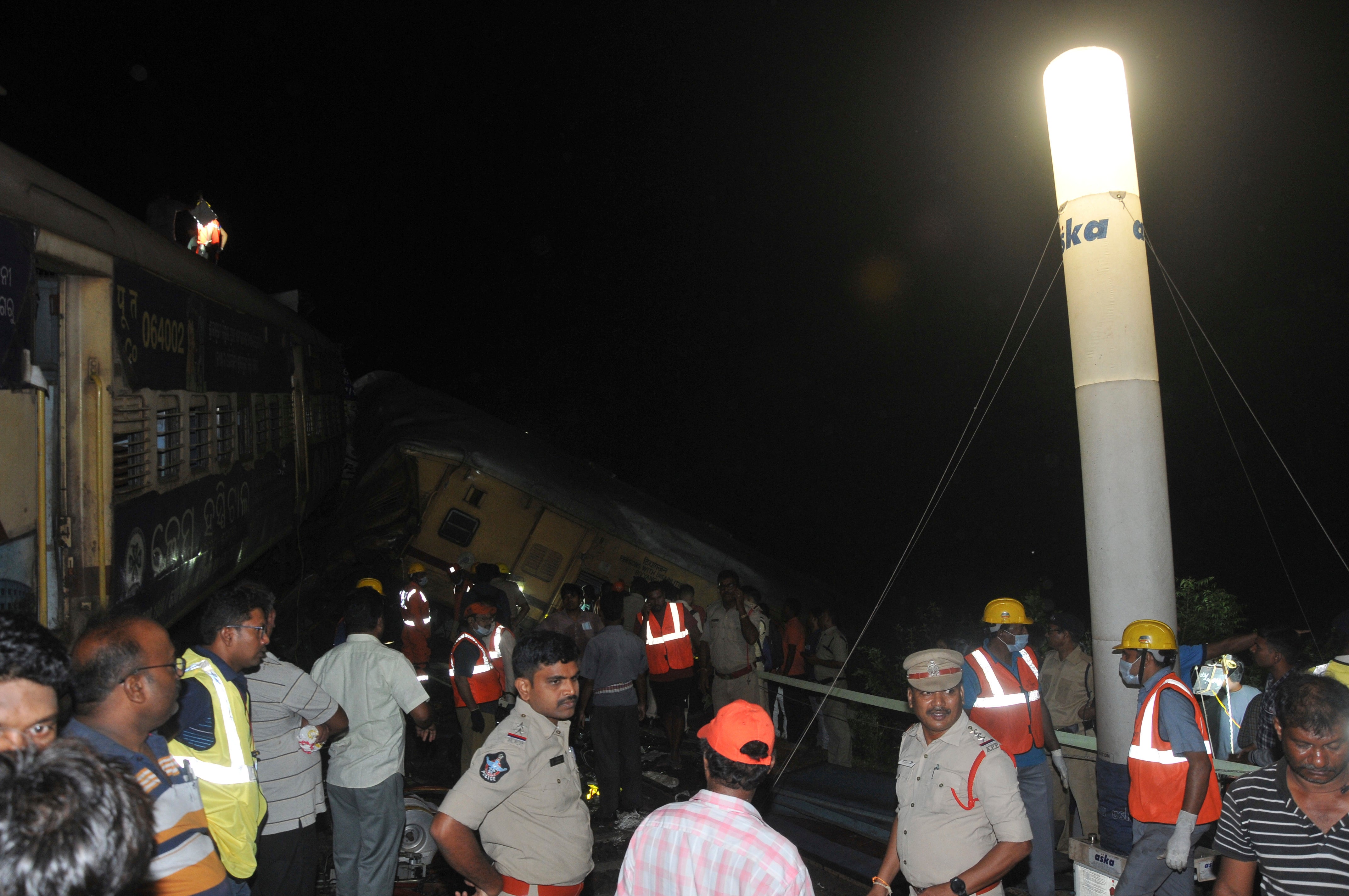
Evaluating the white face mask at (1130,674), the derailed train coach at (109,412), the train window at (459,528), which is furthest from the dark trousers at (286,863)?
the train window at (459,528)

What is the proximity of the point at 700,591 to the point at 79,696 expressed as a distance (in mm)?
10971

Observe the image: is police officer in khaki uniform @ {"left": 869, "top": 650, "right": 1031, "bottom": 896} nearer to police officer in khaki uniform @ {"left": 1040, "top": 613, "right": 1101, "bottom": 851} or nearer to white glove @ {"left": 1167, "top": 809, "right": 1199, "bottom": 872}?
white glove @ {"left": 1167, "top": 809, "right": 1199, "bottom": 872}

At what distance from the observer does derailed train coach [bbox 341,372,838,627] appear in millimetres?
11688

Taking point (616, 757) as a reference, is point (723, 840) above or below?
above

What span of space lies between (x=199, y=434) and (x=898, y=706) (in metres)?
5.61

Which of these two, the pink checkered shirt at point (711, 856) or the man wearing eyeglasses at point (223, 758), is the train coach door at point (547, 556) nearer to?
the man wearing eyeglasses at point (223, 758)

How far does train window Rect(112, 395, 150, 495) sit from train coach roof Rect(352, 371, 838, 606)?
23.1ft

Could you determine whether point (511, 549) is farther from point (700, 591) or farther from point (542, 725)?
point (542, 725)

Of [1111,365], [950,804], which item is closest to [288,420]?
[1111,365]

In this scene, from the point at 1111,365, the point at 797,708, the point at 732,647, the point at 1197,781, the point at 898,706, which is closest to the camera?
the point at 1197,781

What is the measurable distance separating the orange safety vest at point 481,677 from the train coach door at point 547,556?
17.5ft

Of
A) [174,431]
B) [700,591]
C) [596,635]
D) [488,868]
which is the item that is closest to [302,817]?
[488,868]

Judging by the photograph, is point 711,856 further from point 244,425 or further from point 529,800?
point 244,425

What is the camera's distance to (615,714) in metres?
6.89
